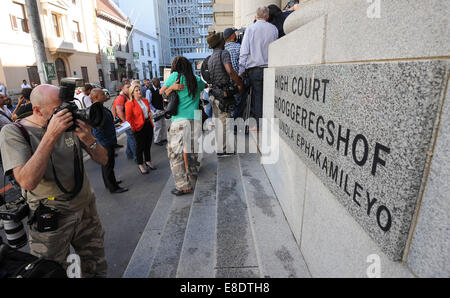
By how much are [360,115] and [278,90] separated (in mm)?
1683

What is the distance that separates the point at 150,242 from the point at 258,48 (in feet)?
10.6

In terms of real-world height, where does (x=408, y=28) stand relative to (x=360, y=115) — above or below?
above

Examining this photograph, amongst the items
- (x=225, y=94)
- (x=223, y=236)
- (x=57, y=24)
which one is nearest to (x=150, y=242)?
(x=223, y=236)

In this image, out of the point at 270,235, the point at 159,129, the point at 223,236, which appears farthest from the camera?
the point at 159,129

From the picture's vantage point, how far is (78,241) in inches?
85.3

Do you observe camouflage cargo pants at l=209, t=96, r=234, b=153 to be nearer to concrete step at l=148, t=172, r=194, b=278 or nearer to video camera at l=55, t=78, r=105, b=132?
concrete step at l=148, t=172, r=194, b=278

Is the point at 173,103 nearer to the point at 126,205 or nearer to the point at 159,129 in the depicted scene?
the point at 126,205

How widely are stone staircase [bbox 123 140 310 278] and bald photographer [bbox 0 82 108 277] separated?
87 centimetres

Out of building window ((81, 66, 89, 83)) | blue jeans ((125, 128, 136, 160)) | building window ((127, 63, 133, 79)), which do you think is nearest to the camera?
blue jeans ((125, 128, 136, 160))

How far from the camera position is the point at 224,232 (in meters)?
2.69

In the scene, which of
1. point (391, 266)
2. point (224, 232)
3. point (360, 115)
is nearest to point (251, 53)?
point (224, 232)

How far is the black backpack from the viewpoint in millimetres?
1110

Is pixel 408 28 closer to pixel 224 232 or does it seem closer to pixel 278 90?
pixel 278 90

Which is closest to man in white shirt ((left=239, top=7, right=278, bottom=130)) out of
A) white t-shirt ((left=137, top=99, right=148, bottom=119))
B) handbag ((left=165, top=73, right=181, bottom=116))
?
handbag ((left=165, top=73, right=181, bottom=116))
